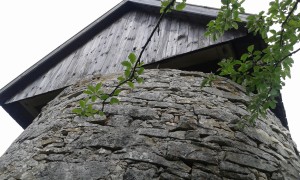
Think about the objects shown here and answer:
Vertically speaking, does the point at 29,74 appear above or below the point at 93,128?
above

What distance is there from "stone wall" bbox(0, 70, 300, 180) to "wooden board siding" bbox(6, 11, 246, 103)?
86cm

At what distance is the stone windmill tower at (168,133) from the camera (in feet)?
7.86

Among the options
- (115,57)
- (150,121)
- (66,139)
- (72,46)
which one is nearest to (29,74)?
(72,46)

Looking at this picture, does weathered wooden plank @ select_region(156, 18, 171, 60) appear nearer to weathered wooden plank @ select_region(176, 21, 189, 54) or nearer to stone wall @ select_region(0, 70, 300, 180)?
weathered wooden plank @ select_region(176, 21, 189, 54)

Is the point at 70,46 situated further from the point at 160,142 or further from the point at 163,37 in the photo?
the point at 160,142

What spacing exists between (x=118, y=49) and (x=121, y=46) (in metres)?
0.08

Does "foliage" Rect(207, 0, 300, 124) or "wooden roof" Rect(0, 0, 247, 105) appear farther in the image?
"wooden roof" Rect(0, 0, 247, 105)

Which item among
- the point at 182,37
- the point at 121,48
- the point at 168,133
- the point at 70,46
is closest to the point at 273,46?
the point at 168,133

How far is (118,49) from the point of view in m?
4.96

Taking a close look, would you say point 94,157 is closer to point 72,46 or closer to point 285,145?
point 285,145

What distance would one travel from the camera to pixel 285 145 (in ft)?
10.5

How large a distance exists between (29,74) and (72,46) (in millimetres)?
982

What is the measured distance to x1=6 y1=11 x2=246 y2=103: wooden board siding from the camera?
13.8 feet

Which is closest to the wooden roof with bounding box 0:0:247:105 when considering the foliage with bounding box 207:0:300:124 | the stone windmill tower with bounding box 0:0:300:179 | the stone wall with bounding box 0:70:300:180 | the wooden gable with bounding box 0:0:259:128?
the wooden gable with bounding box 0:0:259:128
